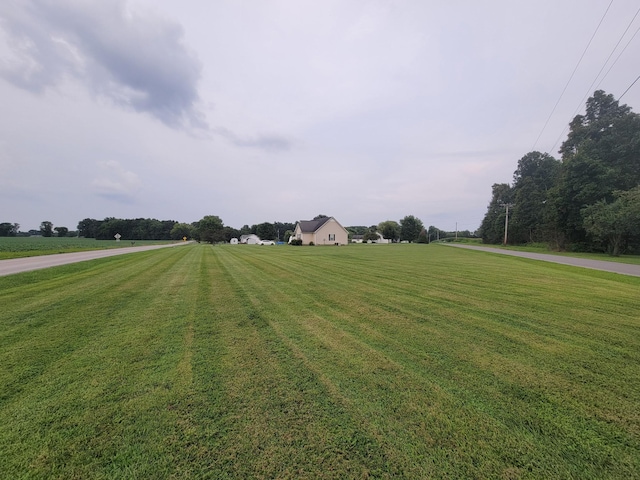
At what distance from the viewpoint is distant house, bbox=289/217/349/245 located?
43.7 meters

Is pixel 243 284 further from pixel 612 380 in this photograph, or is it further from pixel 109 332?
pixel 612 380

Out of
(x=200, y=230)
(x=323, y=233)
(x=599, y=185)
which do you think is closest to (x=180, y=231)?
(x=200, y=230)

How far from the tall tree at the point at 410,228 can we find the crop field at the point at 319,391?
69.7 meters

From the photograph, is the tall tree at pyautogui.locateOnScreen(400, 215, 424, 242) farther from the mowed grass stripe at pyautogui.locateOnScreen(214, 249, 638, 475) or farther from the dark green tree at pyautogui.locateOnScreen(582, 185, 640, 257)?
the mowed grass stripe at pyautogui.locateOnScreen(214, 249, 638, 475)

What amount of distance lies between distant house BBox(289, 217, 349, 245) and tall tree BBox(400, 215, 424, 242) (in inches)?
1320

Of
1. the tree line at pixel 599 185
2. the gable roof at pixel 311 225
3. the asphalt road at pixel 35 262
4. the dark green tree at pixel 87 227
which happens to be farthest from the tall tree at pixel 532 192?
the dark green tree at pixel 87 227

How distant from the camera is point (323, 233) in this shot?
43938mm

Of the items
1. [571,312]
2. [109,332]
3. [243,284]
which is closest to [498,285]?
[571,312]

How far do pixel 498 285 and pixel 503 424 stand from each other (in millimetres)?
6954

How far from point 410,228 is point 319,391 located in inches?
2925

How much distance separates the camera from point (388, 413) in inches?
91.0

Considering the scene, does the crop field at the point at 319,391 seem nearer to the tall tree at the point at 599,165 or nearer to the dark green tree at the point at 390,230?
the tall tree at the point at 599,165

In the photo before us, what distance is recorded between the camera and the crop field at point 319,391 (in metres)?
1.83

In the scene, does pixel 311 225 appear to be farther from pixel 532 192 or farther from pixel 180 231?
pixel 180 231
